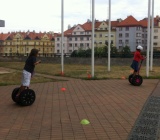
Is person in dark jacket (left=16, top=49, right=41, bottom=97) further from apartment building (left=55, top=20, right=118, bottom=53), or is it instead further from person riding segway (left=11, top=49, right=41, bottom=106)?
apartment building (left=55, top=20, right=118, bottom=53)

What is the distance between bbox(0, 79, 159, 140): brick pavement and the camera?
6148 mm

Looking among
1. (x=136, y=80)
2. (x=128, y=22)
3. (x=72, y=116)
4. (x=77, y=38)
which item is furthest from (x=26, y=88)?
(x=77, y=38)

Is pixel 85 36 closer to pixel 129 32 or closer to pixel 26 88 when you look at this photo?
pixel 129 32

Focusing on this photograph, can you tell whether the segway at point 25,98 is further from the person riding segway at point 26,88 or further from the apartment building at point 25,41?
the apartment building at point 25,41

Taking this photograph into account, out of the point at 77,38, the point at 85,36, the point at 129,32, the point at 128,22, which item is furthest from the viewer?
the point at 77,38

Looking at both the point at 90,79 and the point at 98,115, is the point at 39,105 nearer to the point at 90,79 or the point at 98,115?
the point at 98,115

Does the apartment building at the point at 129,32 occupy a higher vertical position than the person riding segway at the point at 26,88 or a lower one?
higher

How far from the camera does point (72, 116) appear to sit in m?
7.82

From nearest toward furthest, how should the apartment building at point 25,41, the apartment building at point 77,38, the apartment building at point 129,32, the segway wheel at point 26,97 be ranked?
the segway wheel at point 26,97 → the apartment building at point 129,32 → the apartment building at point 77,38 → the apartment building at point 25,41

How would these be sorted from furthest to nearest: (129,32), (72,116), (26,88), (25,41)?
(25,41) → (129,32) → (26,88) → (72,116)

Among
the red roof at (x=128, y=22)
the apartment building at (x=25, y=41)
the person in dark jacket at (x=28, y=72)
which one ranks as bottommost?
the person in dark jacket at (x=28, y=72)

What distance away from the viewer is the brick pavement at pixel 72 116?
20.2 feet

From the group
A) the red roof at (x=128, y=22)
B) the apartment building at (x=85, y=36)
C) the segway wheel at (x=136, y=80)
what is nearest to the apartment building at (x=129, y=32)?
the red roof at (x=128, y=22)

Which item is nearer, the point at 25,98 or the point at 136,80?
the point at 25,98
